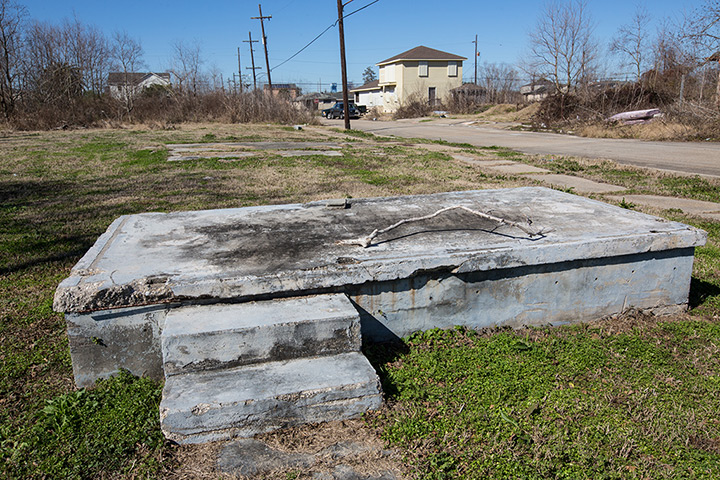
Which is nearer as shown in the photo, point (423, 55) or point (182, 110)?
point (182, 110)

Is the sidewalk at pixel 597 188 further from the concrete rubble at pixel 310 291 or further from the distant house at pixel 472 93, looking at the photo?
the distant house at pixel 472 93

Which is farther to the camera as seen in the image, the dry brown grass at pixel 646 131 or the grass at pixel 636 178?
the dry brown grass at pixel 646 131

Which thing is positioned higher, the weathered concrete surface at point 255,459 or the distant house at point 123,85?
the distant house at point 123,85

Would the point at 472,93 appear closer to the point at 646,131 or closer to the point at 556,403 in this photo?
the point at 646,131

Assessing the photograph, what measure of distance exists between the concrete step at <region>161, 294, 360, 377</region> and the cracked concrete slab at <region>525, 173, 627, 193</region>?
6165mm

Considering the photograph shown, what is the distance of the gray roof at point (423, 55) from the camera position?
175 feet

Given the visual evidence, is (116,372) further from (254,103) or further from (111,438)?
(254,103)

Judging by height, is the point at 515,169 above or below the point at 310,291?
below

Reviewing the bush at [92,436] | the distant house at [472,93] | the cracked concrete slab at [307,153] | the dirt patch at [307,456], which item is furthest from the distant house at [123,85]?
the dirt patch at [307,456]

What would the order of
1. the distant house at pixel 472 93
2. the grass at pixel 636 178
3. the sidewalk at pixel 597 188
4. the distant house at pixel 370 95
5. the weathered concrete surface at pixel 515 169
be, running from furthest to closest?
the distant house at pixel 370 95
the distant house at pixel 472 93
the weathered concrete surface at pixel 515 169
the grass at pixel 636 178
the sidewalk at pixel 597 188

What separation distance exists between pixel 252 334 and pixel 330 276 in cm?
53

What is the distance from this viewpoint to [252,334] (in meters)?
2.43

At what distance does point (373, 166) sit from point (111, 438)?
877cm

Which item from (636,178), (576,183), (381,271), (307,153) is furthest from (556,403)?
(307,153)
